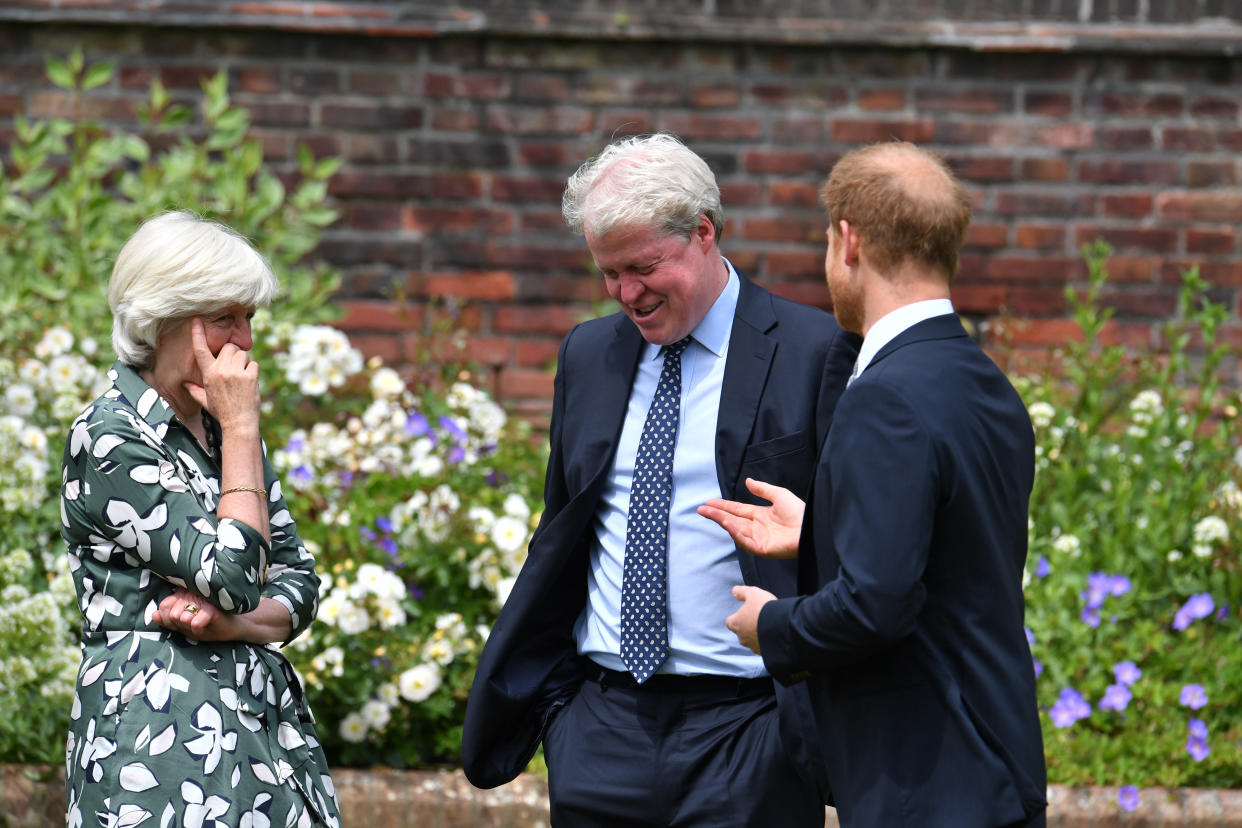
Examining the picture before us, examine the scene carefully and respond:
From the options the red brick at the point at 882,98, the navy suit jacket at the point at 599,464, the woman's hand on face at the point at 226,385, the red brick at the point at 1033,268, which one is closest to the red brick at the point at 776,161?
the red brick at the point at 882,98

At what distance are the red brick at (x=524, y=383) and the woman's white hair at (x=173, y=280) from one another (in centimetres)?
282

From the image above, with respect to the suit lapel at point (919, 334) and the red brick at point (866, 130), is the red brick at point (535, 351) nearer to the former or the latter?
the red brick at point (866, 130)

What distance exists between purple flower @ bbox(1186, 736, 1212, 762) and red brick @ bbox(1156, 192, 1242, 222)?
91.0 inches

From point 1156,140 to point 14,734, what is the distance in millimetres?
4444

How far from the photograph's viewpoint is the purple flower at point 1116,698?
394 cm

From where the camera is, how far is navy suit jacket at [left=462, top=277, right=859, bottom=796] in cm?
262

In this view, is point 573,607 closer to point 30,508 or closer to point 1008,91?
point 30,508

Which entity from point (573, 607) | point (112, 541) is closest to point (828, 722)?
point (573, 607)

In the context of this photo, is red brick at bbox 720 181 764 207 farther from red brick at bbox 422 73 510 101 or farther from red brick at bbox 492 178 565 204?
red brick at bbox 422 73 510 101

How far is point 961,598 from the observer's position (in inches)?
84.6

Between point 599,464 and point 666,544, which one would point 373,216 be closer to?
point 599,464

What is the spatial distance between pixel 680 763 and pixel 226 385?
3.57 feet

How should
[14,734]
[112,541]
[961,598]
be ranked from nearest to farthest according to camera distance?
[961,598] → [112,541] → [14,734]

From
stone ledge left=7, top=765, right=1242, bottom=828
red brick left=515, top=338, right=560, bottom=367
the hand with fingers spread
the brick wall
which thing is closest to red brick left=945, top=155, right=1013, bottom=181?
the brick wall
